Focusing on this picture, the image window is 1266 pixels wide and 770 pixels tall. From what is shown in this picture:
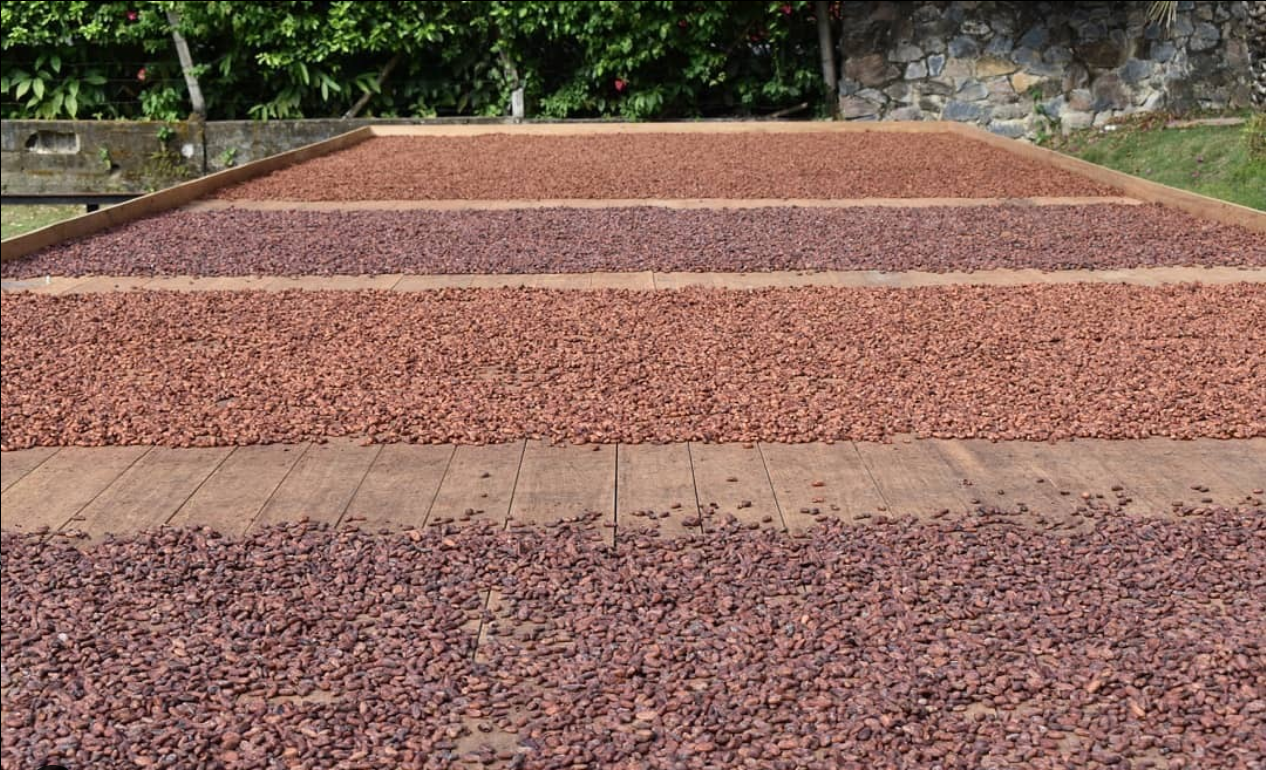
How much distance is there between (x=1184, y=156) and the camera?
10.1 metres

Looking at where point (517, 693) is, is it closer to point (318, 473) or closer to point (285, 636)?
point (285, 636)

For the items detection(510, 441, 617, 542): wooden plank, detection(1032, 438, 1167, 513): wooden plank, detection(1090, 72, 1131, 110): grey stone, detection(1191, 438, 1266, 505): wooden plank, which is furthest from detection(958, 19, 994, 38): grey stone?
detection(510, 441, 617, 542): wooden plank

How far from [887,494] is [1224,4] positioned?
10.6 meters

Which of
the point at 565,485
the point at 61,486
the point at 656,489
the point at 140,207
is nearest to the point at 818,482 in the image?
the point at 656,489

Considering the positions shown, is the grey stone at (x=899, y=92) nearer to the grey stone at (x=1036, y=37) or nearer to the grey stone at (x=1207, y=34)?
the grey stone at (x=1036, y=37)

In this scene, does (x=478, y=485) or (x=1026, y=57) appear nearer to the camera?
(x=478, y=485)

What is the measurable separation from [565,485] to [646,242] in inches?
143

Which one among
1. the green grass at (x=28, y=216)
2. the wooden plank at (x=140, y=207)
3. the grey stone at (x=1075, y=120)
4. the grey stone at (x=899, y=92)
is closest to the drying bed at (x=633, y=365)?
the wooden plank at (x=140, y=207)

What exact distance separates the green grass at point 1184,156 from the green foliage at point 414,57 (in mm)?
2918

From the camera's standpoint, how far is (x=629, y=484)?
11.3ft

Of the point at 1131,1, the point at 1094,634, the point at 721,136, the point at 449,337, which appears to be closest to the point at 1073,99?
the point at 1131,1

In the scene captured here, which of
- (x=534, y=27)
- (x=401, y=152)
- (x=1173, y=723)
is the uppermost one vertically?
(x=534, y=27)

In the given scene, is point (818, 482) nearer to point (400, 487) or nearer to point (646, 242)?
point (400, 487)

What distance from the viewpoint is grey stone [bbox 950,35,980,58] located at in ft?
40.7
